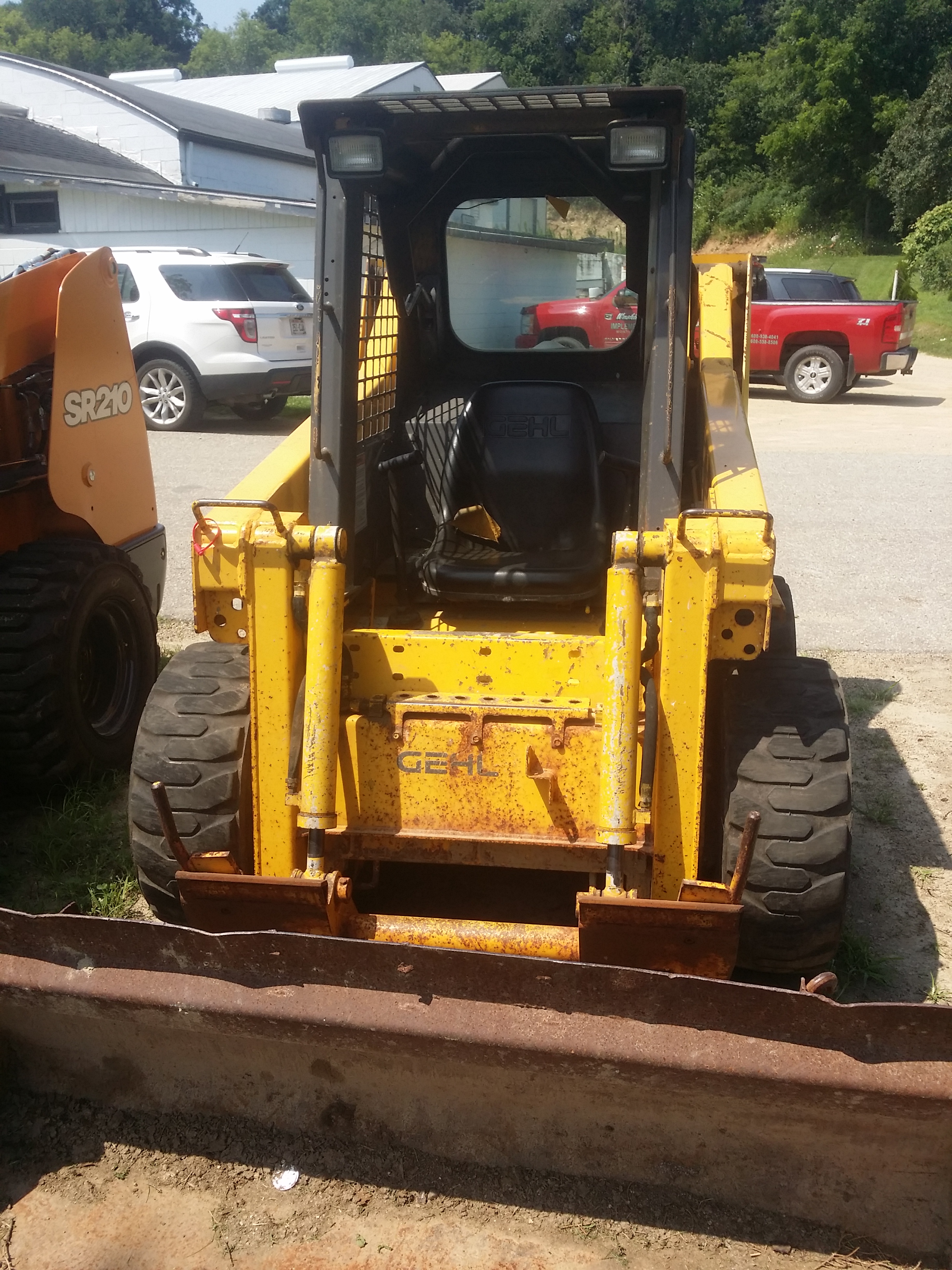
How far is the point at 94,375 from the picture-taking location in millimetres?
4875

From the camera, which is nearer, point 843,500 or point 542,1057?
point 542,1057

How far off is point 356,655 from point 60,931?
3.52ft

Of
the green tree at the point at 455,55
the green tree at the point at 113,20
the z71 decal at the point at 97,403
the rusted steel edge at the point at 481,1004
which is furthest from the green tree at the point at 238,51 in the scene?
the rusted steel edge at the point at 481,1004

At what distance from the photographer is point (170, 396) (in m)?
13.6

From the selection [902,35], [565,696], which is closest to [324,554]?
A: [565,696]

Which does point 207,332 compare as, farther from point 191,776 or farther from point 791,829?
point 791,829

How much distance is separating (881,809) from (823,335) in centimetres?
1339

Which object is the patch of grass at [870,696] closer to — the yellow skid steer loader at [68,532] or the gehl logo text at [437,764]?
the gehl logo text at [437,764]

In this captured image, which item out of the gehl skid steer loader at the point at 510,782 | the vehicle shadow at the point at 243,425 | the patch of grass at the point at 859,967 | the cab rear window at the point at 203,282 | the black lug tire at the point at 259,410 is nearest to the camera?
the gehl skid steer loader at the point at 510,782

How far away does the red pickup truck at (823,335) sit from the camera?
1614 cm

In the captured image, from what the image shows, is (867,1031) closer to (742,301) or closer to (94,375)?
(742,301)

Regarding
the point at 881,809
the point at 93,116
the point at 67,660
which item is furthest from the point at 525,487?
the point at 93,116

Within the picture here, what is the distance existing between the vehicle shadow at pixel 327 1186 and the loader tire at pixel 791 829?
2.25ft

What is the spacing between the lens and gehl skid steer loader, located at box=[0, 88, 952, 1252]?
247cm
